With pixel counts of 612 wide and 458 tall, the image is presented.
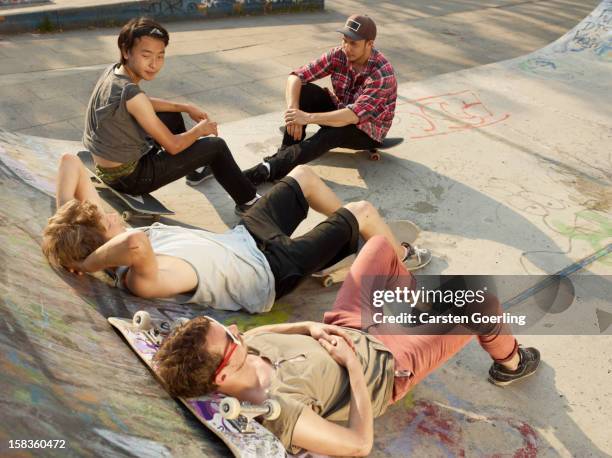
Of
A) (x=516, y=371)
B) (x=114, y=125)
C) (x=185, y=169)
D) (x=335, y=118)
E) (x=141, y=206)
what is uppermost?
(x=114, y=125)

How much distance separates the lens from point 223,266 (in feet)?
11.1

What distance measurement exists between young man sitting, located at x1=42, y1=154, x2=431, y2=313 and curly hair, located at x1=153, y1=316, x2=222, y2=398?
707mm

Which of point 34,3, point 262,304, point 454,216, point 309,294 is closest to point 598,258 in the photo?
point 454,216

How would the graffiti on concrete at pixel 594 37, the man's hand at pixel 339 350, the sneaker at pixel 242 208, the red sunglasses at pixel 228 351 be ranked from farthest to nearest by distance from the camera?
the graffiti on concrete at pixel 594 37
the sneaker at pixel 242 208
the man's hand at pixel 339 350
the red sunglasses at pixel 228 351

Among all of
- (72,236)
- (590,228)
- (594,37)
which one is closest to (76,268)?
(72,236)

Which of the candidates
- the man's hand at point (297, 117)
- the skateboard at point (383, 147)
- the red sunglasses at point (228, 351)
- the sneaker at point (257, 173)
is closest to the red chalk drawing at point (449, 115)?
the skateboard at point (383, 147)

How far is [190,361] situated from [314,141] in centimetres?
332

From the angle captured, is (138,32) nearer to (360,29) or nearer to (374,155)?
(360,29)

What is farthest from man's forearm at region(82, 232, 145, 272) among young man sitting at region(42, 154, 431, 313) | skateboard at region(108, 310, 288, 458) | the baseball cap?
the baseball cap

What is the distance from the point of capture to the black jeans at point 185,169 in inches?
180

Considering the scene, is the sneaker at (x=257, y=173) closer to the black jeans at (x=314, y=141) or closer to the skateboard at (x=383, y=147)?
the black jeans at (x=314, y=141)

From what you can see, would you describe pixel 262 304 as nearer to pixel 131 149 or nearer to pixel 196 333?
pixel 196 333

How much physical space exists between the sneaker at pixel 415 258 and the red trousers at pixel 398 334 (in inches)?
26.0

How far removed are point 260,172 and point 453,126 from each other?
2.37 metres
